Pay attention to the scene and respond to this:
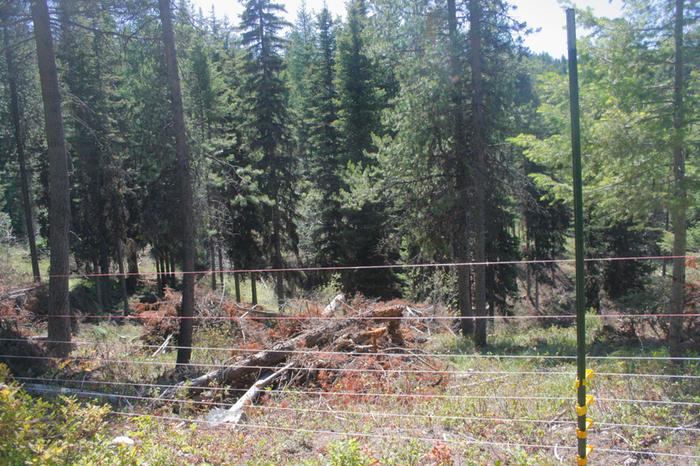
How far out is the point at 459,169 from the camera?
14969 millimetres

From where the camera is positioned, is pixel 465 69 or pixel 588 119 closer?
pixel 588 119

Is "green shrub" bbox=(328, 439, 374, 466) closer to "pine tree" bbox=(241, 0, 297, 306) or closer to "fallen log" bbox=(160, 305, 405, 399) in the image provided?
"fallen log" bbox=(160, 305, 405, 399)

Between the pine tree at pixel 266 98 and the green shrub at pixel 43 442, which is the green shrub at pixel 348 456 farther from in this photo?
the pine tree at pixel 266 98

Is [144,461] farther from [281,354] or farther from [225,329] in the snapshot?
[225,329]

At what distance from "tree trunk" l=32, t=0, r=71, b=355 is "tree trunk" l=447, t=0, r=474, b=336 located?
960 cm

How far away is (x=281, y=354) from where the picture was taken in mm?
9094

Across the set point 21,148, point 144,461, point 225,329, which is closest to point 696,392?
point 144,461

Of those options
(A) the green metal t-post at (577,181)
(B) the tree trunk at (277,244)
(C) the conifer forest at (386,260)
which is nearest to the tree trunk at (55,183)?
(C) the conifer forest at (386,260)

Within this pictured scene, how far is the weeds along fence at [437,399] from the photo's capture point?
17.3ft

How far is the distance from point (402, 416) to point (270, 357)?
11.4 ft

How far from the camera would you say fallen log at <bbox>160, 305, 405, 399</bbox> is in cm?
796

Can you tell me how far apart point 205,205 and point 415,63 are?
7124mm

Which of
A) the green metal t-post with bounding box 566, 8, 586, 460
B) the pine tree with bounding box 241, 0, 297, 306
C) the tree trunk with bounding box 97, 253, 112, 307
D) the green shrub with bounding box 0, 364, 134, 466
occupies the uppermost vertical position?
the pine tree with bounding box 241, 0, 297, 306

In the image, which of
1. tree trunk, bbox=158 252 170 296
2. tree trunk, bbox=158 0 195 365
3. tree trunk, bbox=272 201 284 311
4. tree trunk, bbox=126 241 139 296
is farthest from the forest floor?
tree trunk, bbox=158 252 170 296
